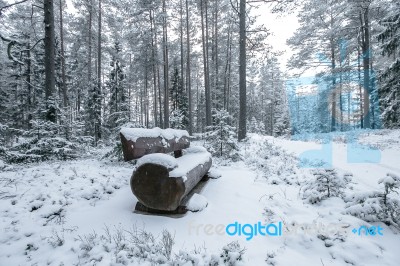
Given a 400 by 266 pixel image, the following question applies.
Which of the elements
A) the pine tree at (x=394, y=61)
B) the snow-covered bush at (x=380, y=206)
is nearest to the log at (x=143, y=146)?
the snow-covered bush at (x=380, y=206)

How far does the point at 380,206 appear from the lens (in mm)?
3562

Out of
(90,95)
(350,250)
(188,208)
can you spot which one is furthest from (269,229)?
(90,95)

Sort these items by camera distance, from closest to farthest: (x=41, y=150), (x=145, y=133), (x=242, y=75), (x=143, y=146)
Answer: (x=143, y=146)
(x=145, y=133)
(x=41, y=150)
(x=242, y=75)

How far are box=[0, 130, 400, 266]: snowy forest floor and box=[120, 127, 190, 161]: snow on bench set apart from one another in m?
1.07

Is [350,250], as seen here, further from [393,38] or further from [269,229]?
[393,38]

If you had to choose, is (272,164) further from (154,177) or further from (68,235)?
(68,235)

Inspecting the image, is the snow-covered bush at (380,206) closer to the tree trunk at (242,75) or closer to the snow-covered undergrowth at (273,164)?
the snow-covered undergrowth at (273,164)

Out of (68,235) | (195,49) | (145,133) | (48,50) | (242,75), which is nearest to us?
(68,235)

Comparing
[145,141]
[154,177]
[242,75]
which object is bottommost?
[154,177]

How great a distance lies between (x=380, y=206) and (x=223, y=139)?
4.97 meters

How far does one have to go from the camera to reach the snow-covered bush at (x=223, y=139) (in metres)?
7.93

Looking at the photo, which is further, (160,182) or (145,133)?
(145,133)

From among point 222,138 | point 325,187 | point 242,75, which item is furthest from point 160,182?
point 242,75

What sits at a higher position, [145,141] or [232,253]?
[145,141]
